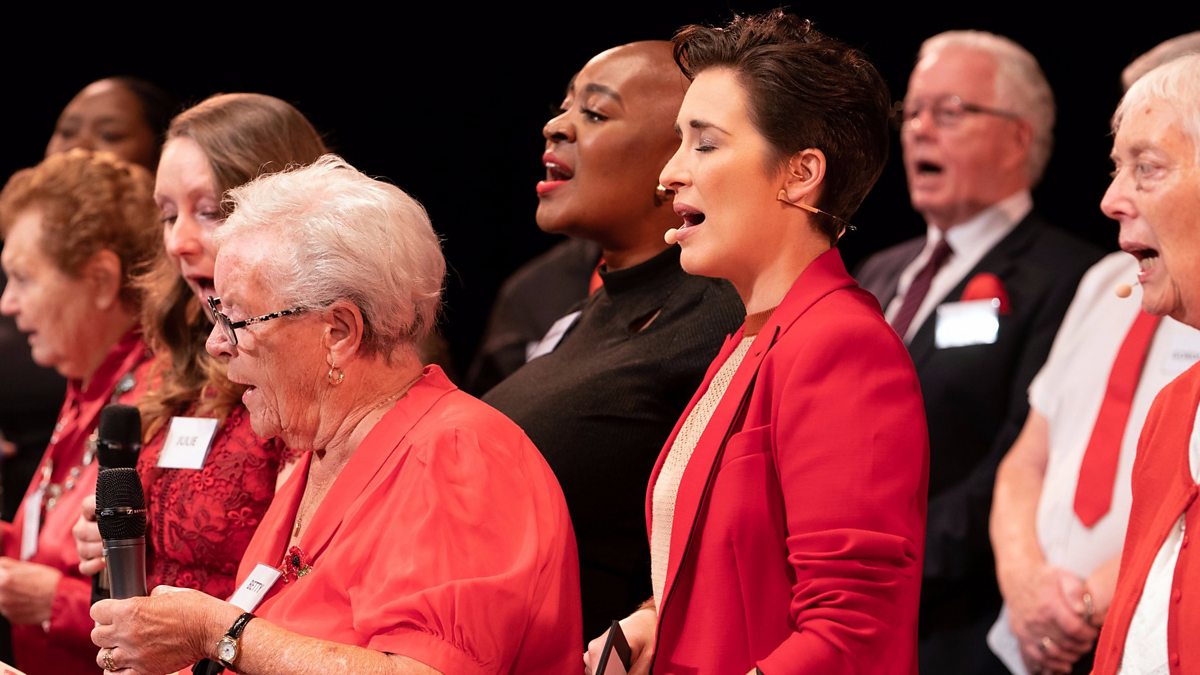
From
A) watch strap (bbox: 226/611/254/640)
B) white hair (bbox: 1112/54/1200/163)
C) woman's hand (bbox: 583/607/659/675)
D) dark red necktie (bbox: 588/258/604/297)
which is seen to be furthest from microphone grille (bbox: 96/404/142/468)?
white hair (bbox: 1112/54/1200/163)

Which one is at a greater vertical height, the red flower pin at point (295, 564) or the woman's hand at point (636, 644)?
the red flower pin at point (295, 564)

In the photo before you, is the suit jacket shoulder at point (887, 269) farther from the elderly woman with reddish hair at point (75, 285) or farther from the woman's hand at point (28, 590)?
the woman's hand at point (28, 590)

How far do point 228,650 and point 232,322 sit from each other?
54cm

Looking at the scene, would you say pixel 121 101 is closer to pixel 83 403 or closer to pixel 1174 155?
pixel 83 403

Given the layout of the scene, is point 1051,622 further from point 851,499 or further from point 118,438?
point 118,438

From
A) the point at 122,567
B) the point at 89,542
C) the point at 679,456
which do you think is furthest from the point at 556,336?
the point at 122,567

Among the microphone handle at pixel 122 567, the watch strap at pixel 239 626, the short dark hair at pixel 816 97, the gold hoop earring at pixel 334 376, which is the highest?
the short dark hair at pixel 816 97

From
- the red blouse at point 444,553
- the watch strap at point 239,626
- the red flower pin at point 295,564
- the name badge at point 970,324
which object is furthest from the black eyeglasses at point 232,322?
the name badge at point 970,324

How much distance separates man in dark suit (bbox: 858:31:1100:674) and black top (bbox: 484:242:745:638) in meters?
1.19

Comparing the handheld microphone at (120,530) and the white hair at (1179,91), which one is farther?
the handheld microphone at (120,530)

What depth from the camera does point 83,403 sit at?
3523mm

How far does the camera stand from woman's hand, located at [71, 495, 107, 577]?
2861 mm

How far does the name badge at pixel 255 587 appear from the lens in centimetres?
223

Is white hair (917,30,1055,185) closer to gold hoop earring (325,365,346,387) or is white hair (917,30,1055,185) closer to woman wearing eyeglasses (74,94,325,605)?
woman wearing eyeglasses (74,94,325,605)
